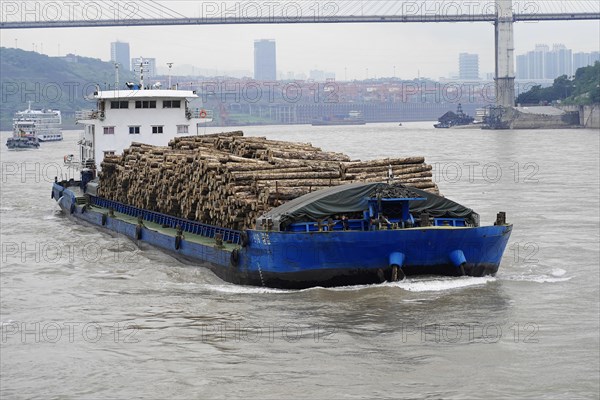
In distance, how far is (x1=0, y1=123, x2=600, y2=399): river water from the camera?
1524cm

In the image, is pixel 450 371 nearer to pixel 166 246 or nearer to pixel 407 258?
pixel 407 258

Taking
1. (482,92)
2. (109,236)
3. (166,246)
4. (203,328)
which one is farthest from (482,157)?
(482,92)

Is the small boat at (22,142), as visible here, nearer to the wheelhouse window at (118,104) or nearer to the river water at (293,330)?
the wheelhouse window at (118,104)

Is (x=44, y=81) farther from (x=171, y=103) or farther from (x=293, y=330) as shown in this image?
(x=293, y=330)

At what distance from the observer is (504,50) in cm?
14000

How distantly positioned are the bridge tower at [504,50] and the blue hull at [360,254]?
11975 cm

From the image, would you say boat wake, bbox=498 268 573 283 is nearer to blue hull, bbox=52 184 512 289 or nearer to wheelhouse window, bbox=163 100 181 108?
blue hull, bbox=52 184 512 289

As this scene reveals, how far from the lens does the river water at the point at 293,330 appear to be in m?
15.2

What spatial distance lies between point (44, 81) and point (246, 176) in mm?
154433

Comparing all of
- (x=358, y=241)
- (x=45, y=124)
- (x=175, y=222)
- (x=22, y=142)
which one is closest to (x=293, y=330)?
(x=358, y=241)

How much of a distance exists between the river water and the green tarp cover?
1325 millimetres

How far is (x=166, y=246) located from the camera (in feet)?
83.7

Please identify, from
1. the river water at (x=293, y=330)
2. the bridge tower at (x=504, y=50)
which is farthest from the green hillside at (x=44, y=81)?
the river water at (x=293, y=330)

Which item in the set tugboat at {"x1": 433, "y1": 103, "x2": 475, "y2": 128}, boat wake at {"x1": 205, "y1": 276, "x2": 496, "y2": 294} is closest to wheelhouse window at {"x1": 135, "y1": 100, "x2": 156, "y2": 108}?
boat wake at {"x1": 205, "y1": 276, "x2": 496, "y2": 294}
